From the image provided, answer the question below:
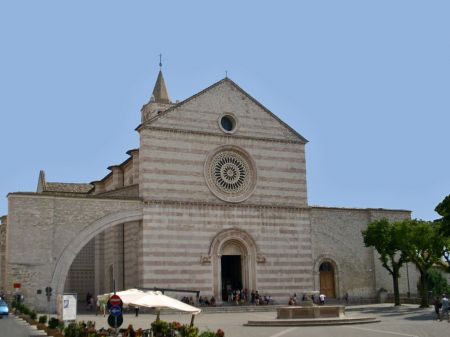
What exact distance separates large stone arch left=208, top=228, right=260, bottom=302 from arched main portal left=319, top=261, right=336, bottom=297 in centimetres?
587

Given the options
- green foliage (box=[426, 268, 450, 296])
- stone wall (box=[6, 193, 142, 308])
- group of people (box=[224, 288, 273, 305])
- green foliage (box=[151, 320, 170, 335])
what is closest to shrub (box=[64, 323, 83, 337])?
green foliage (box=[151, 320, 170, 335])

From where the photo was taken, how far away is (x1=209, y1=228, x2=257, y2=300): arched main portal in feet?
120

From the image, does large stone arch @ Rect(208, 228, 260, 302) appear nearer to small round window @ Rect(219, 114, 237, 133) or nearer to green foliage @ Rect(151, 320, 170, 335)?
small round window @ Rect(219, 114, 237, 133)

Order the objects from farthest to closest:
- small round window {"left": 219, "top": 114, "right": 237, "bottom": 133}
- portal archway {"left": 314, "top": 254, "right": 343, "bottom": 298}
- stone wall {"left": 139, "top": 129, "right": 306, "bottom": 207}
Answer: portal archway {"left": 314, "top": 254, "right": 343, "bottom": 298}
small round window {"left": 219, "top": 114, "right": 237, "bottom": 133}
stone wall {"left": 139, "top": 129, "right": 306, "bottom": 207}

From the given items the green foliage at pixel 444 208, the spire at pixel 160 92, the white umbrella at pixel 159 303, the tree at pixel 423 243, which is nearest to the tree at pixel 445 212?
the green foliage at pixel 444 208

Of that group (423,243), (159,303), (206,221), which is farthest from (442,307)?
(206,221)

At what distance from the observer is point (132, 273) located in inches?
1436

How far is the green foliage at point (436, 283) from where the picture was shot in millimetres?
56344

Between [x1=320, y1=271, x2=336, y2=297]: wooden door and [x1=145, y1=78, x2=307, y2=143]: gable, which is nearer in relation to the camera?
[x1=145, y1=78, x2=307, y2=143]: gable

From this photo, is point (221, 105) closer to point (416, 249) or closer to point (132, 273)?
point (132, 273)

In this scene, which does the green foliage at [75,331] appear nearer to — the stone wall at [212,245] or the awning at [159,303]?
the awning at [159,303]

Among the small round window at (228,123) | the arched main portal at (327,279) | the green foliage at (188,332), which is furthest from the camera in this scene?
the arched main portal at (327,279)

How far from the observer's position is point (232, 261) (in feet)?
128

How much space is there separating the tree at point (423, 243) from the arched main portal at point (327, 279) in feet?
23.3
